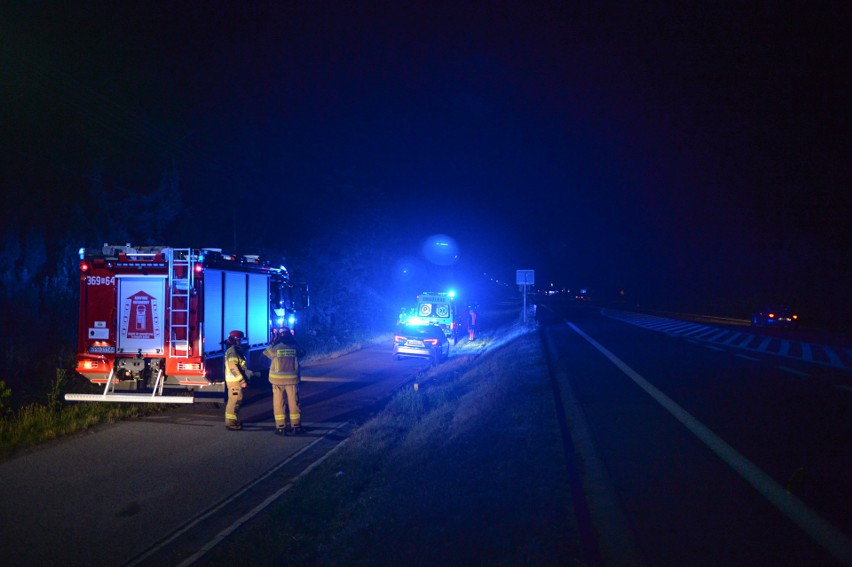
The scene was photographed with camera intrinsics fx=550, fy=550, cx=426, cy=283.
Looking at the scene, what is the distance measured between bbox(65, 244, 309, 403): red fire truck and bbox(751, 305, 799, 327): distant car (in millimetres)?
31004

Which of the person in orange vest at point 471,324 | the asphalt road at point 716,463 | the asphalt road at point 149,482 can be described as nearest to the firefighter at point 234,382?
the asphalt road at point 149,482

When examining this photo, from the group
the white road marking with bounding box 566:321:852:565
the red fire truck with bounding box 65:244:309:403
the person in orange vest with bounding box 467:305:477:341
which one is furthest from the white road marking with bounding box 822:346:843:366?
the red fire truck with bounding box 65:244:309:403

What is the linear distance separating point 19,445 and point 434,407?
6.89 metres

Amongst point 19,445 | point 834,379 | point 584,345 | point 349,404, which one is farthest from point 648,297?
point 19,445

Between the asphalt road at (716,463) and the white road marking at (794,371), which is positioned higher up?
the white road marking at (794,371)

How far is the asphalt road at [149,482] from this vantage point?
5.08 meters

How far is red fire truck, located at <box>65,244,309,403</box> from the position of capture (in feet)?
34.0

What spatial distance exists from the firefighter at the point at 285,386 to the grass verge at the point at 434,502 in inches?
44.3

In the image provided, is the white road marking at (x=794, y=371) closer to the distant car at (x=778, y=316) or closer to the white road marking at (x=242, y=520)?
the white road marking at (x=242, y=520)

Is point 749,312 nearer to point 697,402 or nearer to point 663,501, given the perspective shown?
point 697,402

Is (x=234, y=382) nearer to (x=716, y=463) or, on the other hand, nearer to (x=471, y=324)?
(x=716, y=463)

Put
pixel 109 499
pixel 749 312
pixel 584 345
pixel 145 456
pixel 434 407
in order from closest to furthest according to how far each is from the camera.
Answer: pixel 109 499, pixel 145 456, pixel 434 407, pixel 584 345, pixel 749 312

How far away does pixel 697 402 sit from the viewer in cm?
1049

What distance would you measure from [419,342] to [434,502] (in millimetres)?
13527
